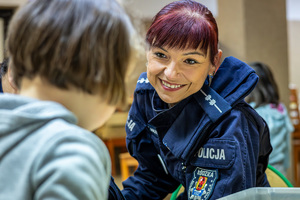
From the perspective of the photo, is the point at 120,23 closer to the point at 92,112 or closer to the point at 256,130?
the point at 92,112

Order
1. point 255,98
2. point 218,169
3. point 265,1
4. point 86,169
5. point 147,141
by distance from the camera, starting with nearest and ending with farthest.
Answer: point 86,169
point 218,169
point 147,141
point 255,98
point 265,1

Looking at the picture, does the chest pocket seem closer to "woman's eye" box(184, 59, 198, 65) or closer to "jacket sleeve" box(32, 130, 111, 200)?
"woman's eye" box(184, 59, 198, 65)

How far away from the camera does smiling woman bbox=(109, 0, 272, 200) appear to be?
104 centimetres

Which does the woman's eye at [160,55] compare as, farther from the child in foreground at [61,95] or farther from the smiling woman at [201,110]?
the child in foreground at [61,95]

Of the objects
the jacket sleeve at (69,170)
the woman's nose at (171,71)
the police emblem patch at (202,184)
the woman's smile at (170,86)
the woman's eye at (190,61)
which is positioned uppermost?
the jacket sleeve at (69,170)

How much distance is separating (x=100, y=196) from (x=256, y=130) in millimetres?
709

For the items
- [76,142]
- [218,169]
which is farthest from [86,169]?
[218,169]

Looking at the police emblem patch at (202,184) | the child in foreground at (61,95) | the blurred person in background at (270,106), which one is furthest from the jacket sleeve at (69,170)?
the blurred person in background at (270,106)

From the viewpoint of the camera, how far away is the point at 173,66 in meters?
1.10

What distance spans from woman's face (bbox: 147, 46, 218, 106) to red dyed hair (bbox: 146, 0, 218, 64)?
2cm

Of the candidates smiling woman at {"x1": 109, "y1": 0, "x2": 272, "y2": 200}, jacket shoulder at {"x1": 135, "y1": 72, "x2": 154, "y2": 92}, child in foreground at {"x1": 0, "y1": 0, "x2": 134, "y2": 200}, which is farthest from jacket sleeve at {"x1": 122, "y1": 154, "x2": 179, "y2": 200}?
child in foreground at {"x1": 0, "y1": 0, "x2": 134, "y2": 200}

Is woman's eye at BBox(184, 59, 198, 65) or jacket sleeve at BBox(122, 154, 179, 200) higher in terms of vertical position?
woman's eye at BBox(184, 59, 198, 65)

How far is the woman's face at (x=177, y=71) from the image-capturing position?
109cm

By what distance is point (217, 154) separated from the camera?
1.04m
